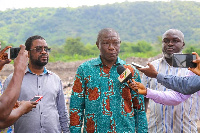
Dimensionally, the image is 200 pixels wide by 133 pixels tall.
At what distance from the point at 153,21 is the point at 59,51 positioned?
2944 centimetres

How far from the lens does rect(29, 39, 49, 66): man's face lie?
3.75 meters

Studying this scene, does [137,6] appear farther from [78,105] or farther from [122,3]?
[78,105]

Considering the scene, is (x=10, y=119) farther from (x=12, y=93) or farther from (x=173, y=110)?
(x=173, y=110)

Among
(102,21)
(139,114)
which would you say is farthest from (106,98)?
(102,21)

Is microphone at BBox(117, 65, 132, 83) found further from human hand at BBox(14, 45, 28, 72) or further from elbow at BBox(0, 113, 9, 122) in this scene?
elbow at BBox(0, 113, 9, 122)

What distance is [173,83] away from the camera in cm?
297

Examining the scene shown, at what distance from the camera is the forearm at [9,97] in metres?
2.27

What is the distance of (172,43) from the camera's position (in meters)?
3.82

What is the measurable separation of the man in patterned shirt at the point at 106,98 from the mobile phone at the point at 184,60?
0.81 m

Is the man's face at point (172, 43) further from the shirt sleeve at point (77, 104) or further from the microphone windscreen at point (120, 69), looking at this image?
the shirt sleeve at point (77, 104)

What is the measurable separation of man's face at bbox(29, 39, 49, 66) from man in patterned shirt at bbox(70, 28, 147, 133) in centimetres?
75

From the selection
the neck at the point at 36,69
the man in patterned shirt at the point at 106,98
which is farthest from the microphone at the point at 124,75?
the neck at the point at 36,69

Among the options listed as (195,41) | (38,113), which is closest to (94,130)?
(38,113)

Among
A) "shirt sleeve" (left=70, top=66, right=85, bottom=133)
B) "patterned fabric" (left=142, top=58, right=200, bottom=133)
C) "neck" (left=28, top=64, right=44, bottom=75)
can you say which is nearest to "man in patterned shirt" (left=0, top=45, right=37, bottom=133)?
"shirt sleeve" (left=70, top=66, right=85, bottom=133)
